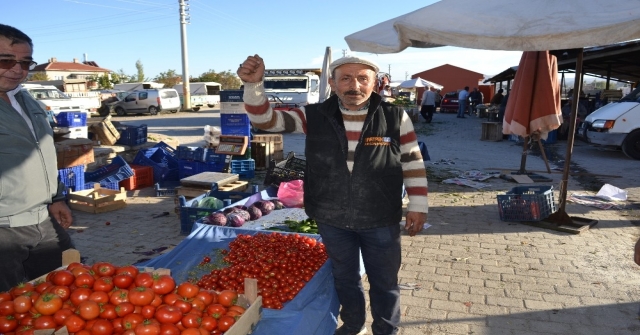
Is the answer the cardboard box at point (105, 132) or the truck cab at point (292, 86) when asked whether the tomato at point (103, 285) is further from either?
the truck cab at point (292, 86)

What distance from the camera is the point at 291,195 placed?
6953 millimetres

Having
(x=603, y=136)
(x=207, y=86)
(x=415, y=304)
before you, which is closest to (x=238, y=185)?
(x=415, y=304)

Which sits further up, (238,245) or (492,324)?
(238,245)

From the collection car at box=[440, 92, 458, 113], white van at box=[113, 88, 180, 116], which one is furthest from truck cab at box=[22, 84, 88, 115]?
car at box=[440, 92, 458, 113]

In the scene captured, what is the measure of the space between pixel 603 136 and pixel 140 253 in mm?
12210

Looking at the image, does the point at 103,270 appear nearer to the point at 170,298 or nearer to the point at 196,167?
the point at 170,298

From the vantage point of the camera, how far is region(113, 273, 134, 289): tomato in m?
2.66

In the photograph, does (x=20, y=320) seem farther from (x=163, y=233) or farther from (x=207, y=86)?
(x=207, y=86)

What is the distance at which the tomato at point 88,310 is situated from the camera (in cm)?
244

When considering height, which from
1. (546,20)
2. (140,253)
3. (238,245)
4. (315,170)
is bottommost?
(140,253)

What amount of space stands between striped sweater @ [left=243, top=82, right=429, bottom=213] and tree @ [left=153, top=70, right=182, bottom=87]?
195ft

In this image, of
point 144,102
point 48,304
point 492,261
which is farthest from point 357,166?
point 144,102

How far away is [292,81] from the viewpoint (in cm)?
2066

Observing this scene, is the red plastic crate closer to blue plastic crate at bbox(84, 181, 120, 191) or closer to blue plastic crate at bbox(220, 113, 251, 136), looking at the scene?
blue plastic crate at bbox(84, 181, 120, 191)
